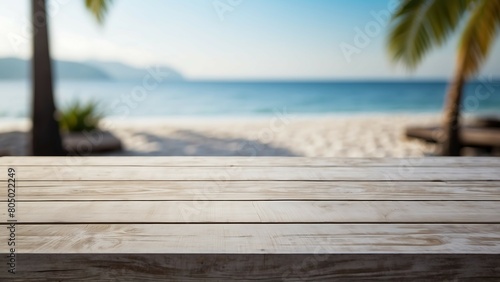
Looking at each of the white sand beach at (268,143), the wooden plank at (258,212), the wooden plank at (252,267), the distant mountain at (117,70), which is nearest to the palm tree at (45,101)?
the white sand beach at (268,143)

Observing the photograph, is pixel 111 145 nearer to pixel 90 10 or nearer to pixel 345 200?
pixel 90 10

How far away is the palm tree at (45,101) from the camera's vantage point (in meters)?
4.96

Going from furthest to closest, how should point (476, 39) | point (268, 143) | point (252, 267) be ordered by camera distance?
point (268, 143) < point (476, 39) < point (252, 267)

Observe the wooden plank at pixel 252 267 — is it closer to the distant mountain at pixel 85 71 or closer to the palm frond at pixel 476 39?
the palm frond at pixel 476 39

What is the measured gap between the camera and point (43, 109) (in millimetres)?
5160

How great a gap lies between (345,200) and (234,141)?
656 cm

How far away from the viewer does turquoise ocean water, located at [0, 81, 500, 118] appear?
20.7 meters

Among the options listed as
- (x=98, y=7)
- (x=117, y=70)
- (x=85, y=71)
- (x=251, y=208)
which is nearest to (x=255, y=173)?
(x=251, y=208)

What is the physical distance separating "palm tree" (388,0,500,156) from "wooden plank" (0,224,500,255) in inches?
158

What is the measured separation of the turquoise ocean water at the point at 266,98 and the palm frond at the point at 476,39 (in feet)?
46.0

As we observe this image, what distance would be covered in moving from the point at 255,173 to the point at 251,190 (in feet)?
0.68

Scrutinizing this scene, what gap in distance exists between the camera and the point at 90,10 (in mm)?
5105

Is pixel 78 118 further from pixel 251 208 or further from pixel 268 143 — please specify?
pixel 251 208

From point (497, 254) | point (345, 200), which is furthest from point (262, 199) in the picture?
point (497, 254)
